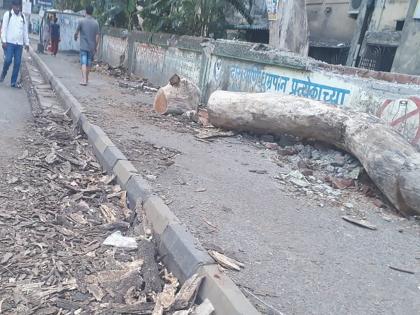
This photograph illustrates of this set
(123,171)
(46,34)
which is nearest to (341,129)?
(123,171)

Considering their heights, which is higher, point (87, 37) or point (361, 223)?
point (87, 37)

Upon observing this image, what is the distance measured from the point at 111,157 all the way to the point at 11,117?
2.72 meters

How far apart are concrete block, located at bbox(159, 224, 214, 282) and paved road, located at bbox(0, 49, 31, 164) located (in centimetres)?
252

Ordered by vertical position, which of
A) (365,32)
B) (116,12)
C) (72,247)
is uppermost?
(365,32)

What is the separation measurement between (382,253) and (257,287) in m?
1.33

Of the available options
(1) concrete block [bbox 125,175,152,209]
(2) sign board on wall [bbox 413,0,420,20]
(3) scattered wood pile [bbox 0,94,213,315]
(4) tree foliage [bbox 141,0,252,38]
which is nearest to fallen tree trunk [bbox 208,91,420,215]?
(1) concrete block [bbox 125,175,152,209]

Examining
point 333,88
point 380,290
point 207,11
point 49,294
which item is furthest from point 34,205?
point 207,11

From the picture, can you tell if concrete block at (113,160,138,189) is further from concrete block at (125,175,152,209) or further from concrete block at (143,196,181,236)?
concrete block at (143,196,181,236)

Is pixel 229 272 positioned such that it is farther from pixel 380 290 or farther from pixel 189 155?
pixel 189 155

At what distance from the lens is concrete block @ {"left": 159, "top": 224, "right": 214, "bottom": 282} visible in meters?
2.86

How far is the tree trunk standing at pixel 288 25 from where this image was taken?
8969mm

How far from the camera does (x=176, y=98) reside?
794 cm

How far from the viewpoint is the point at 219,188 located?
14.7 feet

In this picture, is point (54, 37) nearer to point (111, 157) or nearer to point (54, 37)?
point (54, 37)
